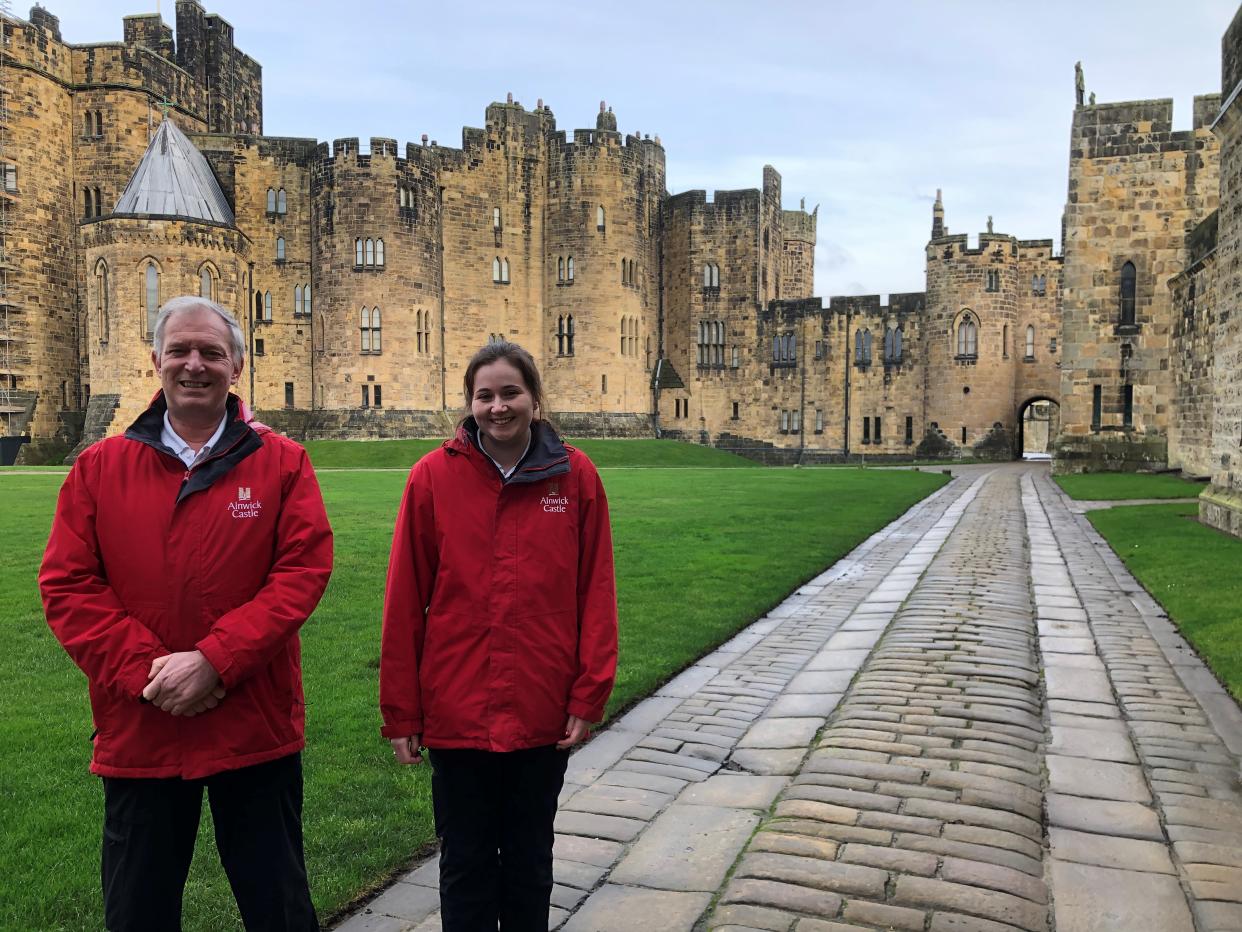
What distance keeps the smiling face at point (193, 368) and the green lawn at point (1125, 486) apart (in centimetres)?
2027

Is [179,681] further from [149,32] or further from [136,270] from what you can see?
[149,32]

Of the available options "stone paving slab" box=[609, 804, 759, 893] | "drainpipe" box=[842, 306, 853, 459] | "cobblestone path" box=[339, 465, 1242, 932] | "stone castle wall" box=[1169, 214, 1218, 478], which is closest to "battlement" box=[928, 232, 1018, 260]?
"drainpipe" box=[842, 306, 853, 459]

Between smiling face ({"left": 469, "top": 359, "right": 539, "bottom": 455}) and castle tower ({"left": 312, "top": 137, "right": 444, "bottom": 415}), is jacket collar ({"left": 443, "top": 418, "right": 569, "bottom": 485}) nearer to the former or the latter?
smiling face ({"left": 469, "top": 359, "right": 539, "bottom": 455})

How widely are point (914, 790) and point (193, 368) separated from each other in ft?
11.9

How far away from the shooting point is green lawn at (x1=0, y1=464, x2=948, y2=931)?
374cm

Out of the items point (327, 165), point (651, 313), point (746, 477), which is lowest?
point (746, 477)

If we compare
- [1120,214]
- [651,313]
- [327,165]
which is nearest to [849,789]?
[1120,214]

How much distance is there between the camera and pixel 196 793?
2.86 metres

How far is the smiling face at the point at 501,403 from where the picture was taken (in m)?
3.13

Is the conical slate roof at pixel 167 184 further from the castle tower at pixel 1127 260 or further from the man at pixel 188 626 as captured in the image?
the man at pixel 188 626

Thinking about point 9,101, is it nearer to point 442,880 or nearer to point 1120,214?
point 1120,214

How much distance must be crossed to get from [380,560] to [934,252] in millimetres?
38931

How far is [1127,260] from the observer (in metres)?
27.9

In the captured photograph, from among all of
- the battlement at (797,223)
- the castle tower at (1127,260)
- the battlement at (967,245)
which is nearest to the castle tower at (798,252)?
the battlement at (797,223)
